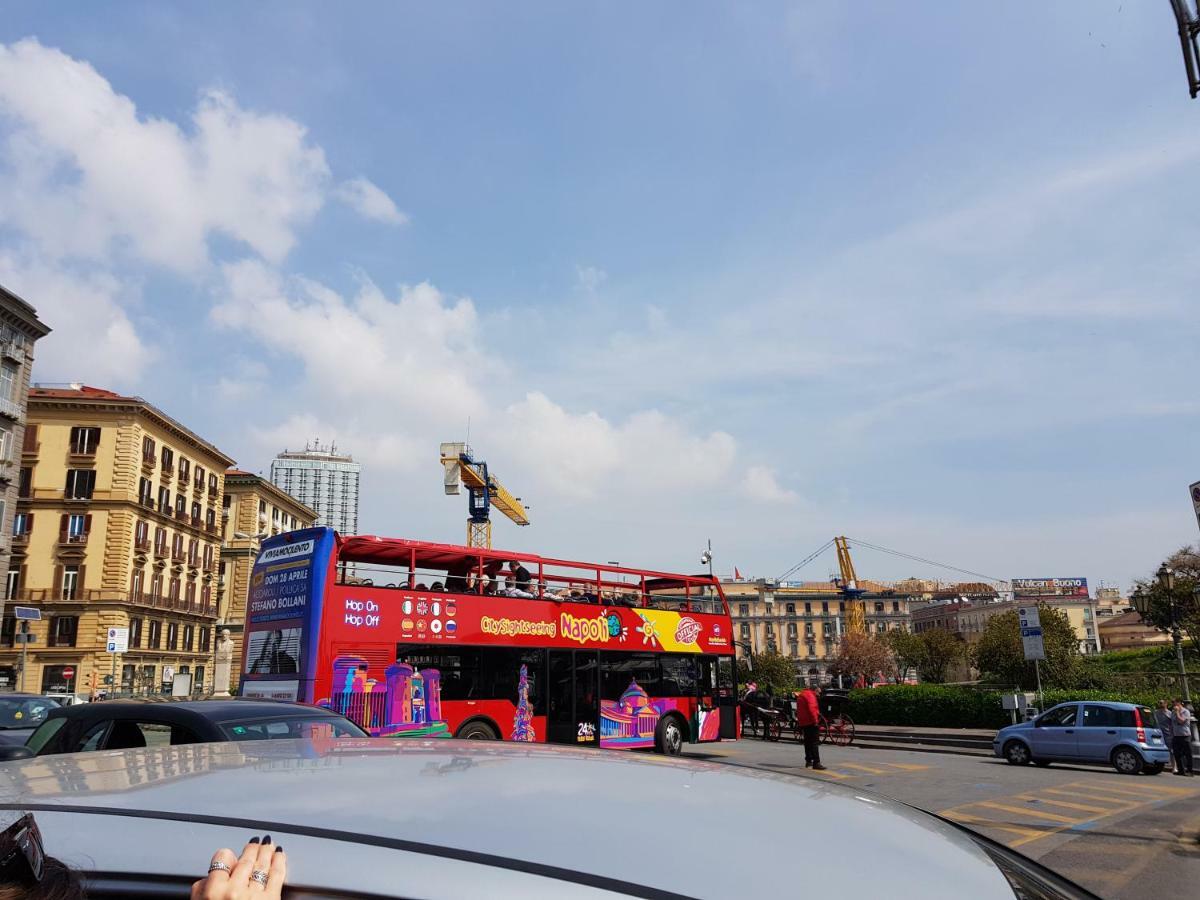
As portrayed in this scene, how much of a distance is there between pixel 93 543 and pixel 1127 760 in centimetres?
5483

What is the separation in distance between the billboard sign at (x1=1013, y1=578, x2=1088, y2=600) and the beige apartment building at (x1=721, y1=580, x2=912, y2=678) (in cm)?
2371

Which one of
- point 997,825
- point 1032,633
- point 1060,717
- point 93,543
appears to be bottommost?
point 997,825

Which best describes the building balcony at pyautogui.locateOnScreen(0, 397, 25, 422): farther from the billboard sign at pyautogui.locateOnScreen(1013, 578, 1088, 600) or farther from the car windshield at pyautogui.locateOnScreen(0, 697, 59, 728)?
the billboard sign at pyautogui.locateOnScreen(1013, 578, 1088, 600)

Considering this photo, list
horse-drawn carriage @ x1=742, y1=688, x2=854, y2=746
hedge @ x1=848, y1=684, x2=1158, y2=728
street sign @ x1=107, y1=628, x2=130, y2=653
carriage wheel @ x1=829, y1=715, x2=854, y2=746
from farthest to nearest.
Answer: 1. street sign @ x1=107, y1=628, x2=130, y2=653
2. horse-drawn carriage @ x1=742, y1=688, x2=854, y2=746
3. hedge @ x1=848, y1=684, x2=1158, y2=728
4. carriage wheel @ x1=829, y1=715, x2=854, y2=746

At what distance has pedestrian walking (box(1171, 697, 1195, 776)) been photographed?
57.3 ft

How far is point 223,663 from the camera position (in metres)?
66.2

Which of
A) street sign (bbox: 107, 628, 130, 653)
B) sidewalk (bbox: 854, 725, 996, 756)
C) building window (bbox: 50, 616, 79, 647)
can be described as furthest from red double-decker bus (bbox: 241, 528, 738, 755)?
building window (bbox: 50, 616, 79, 647)

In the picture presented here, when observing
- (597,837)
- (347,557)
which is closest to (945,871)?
(597,837)

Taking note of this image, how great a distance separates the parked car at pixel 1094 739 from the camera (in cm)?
1750

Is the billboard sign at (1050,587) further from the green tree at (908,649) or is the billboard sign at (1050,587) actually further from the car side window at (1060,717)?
the car side window at (1060,717)

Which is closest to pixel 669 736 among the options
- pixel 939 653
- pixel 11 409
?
pixel 11 409

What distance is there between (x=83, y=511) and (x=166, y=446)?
24.3 feet

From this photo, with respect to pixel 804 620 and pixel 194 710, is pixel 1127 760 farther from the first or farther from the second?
pixel 804 620

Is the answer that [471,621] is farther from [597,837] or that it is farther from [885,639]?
[885,639]
